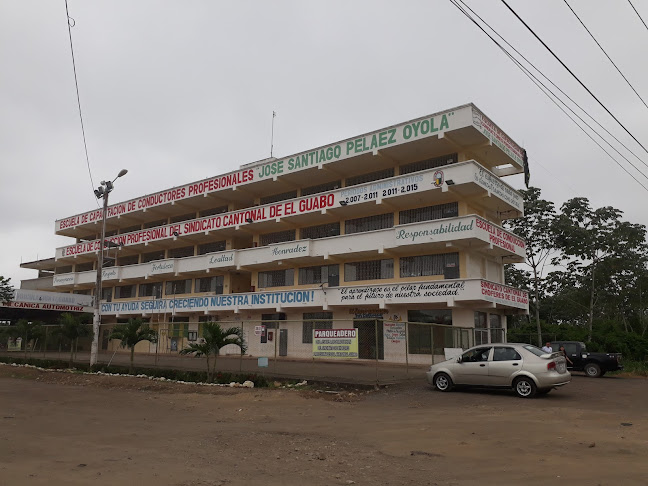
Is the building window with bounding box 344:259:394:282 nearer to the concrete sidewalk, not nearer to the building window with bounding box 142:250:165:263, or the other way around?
the concrete sidewalk

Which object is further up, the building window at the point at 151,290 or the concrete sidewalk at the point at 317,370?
the building window at the point at 151,290

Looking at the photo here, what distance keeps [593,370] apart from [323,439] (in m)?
18.9

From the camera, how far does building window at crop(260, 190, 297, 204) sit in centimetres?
3722

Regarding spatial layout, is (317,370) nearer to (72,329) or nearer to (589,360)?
(589,360)

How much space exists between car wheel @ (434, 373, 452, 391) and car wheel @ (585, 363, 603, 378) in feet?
36.4

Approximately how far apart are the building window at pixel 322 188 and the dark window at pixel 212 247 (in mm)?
9000

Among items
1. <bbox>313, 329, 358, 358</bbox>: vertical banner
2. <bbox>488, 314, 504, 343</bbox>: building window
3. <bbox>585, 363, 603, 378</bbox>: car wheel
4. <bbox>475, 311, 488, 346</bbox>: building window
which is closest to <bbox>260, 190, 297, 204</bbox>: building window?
<bbox>475, 311, 488, 346</bbox>: building window

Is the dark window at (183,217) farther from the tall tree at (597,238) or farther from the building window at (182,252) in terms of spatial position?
the tall tree at (597,238)

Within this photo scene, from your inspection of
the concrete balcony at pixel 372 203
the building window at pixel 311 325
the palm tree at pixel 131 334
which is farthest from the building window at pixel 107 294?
the palm tree at pixel 131 334

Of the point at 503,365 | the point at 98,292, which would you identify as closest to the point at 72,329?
the point at 98,292

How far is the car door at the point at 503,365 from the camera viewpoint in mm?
14602

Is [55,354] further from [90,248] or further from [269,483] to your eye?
[269,483]

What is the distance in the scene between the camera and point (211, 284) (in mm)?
40781

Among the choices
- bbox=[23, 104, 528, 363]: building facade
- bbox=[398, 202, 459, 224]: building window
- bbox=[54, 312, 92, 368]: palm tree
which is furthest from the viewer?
bbox=[398, 202, 459, 224]: building window
